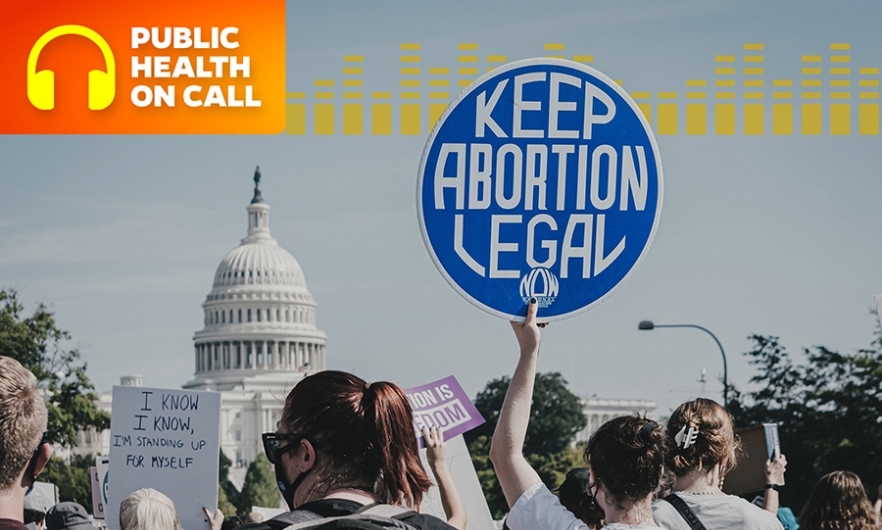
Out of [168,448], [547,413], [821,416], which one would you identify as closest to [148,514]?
[168,448]

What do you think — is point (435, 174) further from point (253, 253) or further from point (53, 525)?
point (253, 253)

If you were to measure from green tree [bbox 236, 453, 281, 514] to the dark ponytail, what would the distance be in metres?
85.3

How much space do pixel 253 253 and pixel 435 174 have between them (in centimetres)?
12470

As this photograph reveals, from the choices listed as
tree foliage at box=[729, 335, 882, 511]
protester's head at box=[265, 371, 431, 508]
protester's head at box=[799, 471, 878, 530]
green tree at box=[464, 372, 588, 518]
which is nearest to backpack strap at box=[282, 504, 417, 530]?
protester's head at box=[265, 371, 431, 508]

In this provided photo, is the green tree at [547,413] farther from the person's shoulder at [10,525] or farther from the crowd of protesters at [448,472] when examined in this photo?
the person's shoulder at [10,525]

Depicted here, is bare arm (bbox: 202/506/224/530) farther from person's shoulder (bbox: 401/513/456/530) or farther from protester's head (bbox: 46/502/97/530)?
person's shoulder (bbox: 401/513/456/530)

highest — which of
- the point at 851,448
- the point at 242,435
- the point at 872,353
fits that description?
the point at 872,353

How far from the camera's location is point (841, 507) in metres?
4.49

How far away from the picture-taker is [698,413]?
155 inches

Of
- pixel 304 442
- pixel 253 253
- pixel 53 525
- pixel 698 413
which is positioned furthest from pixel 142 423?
pixel 253 253

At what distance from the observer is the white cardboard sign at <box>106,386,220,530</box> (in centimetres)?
698

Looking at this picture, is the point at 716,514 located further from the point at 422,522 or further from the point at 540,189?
the point at 422,522

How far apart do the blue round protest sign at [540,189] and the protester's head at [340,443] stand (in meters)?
0.72

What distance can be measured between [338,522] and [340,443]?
27 cm
